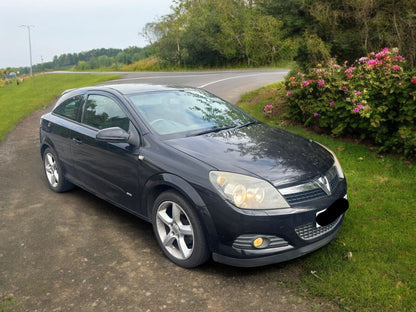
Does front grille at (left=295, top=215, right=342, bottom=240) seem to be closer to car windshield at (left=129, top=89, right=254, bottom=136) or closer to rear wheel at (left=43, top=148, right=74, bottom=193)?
car windshield at (left=129, top=89, right=254, bottom=136)

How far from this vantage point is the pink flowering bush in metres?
6.10

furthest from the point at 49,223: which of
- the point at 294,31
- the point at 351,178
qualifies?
the point at 294,31

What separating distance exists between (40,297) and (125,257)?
84 centimetres

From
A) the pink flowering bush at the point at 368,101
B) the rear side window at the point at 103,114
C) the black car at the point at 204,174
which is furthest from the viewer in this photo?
the pink flowering bush at the point at 368,101

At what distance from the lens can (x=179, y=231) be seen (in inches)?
143

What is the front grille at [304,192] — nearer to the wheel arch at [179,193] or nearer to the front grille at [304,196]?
the front grille at [304,196]

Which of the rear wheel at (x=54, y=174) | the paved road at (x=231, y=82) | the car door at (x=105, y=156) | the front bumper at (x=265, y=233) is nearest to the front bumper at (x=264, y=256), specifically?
the front bumper at (x=265, y=233)

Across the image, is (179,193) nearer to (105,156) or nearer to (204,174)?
(204,174)

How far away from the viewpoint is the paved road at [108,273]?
3168mm

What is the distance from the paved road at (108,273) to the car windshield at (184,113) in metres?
1.21

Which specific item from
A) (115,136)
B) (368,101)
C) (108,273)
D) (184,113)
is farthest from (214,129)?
(368,101)

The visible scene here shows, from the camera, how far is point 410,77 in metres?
6.12

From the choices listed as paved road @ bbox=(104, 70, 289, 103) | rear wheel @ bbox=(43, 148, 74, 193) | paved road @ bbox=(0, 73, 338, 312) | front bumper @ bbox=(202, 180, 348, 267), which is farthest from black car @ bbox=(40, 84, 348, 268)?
paved road @ bbox=(104, 70, 289, 103)

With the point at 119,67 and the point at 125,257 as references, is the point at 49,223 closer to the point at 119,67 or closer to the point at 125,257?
the point at 125,257
